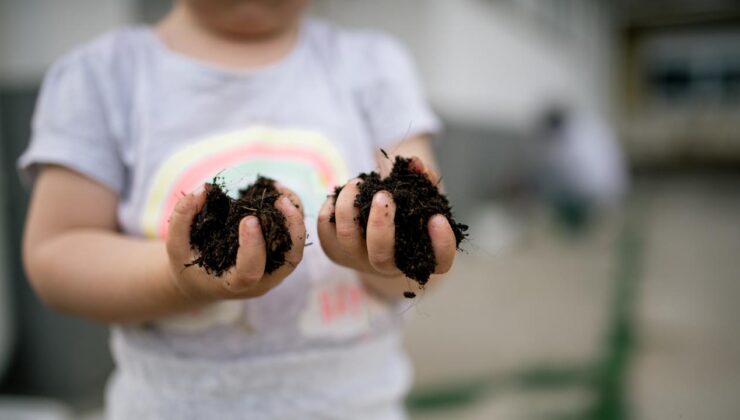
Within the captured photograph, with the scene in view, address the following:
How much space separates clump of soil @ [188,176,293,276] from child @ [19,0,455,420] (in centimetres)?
14

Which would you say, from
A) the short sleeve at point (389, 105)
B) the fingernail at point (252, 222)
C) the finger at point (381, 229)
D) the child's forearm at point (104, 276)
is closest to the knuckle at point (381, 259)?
the finger at point (381, 229)

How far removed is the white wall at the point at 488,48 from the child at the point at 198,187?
4.30 meters

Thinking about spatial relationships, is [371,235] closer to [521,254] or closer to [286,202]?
[286,202]

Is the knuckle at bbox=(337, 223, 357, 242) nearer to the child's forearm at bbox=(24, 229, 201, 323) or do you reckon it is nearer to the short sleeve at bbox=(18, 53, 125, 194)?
the child's forearm at bbox=(24, 229, 201, 323)

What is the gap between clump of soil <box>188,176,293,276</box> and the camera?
0.60 m

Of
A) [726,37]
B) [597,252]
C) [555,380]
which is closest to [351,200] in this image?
[555,380]

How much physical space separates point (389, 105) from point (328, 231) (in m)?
0.36

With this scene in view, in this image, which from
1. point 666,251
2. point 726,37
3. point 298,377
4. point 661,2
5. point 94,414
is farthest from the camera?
point 726,37

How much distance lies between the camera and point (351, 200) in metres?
0.61

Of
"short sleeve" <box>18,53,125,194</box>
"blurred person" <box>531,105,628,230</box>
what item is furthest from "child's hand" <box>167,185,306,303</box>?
"blurred person" <box>531,105,628,230</box>

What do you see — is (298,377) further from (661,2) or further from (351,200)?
(661,2)

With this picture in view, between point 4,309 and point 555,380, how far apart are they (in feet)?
6.62

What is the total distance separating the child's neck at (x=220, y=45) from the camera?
36.7 inches

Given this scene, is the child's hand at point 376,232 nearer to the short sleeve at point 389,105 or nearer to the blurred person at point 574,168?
the short sleeve at point 389,105
